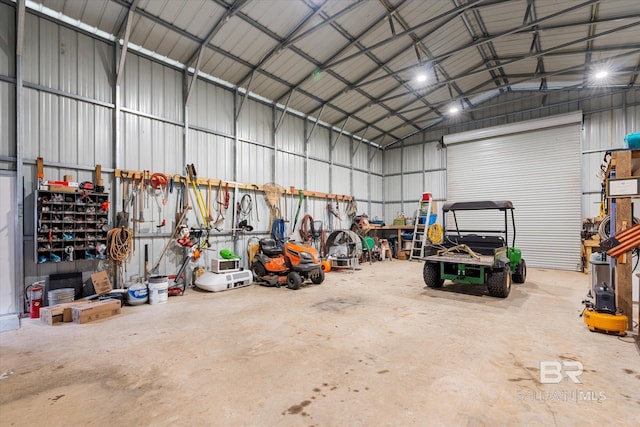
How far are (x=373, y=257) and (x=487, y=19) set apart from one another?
7.19 meters

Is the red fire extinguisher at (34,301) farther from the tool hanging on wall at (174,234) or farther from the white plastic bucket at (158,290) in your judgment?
the tool hanging on wall at (174,234)

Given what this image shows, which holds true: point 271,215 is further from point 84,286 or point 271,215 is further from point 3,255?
point 3,255

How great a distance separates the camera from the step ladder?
10141 millimetres

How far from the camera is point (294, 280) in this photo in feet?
18.9

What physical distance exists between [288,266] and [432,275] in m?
2.90

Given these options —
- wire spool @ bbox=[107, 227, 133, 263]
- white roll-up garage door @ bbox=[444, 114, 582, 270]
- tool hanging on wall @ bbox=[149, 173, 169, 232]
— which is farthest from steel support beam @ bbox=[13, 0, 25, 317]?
white roll-up garage door @ bbox=[444, 114, 582, 270]

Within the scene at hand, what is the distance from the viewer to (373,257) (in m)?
10.2

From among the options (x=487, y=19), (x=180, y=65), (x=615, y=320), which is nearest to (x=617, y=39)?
(x=487, y=19)

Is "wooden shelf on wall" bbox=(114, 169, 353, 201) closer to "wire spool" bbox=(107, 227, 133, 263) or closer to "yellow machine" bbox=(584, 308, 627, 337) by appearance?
"wire spool" bbox=(107, 227, 133, 263)

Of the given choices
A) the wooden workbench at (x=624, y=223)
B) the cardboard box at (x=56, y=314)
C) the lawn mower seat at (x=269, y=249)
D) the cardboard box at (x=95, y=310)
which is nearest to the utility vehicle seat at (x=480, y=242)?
the wooden workbench at (x=624, y=223)

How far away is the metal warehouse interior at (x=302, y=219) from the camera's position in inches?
91.4

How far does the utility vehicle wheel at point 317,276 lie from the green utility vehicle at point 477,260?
6.90 ft

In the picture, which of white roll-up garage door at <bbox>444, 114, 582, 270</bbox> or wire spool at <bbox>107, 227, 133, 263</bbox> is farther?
white roll-up garage door at <bbox>444, 114, 582, 270</bbox>

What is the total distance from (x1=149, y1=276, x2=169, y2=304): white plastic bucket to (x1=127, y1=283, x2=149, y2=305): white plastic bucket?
9 centimetres
